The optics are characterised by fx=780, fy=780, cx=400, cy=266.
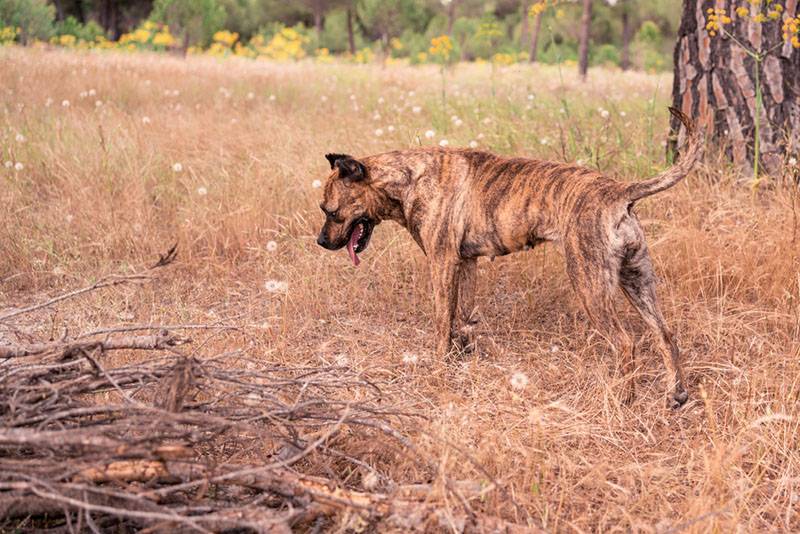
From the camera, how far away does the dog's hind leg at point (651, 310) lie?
11.4 ft

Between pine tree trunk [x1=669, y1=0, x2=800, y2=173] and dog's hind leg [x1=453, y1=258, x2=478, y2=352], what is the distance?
2290 millimetres

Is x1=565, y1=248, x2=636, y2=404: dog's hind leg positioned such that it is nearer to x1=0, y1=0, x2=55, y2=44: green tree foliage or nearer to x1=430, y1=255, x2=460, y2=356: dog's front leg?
x1=430, y1=255, x2=460, y2=356: dog's front leg

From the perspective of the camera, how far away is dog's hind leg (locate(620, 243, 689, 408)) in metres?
3.49

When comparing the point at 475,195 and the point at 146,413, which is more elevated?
the point at 475,195

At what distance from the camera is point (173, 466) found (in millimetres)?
2312

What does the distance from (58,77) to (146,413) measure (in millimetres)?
9020

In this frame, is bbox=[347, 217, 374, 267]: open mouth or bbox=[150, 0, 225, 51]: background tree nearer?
bbox=[347, 217, 374, 267]: open mouth

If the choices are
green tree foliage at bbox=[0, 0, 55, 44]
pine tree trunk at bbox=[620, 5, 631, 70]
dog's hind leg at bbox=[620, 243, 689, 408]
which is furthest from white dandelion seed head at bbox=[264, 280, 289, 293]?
pine tree trunk at bbox=[620, 5, 631, 70]

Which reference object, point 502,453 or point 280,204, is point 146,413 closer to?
point 502,453

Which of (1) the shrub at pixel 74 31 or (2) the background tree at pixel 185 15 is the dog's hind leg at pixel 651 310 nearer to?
(2) the background tree at pixel 185 15

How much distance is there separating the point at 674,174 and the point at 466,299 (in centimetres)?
142

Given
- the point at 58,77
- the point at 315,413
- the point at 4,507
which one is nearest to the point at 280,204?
the point at 315,413

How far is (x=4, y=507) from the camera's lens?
85.2 inches

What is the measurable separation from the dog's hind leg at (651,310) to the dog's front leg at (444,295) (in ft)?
2.68
